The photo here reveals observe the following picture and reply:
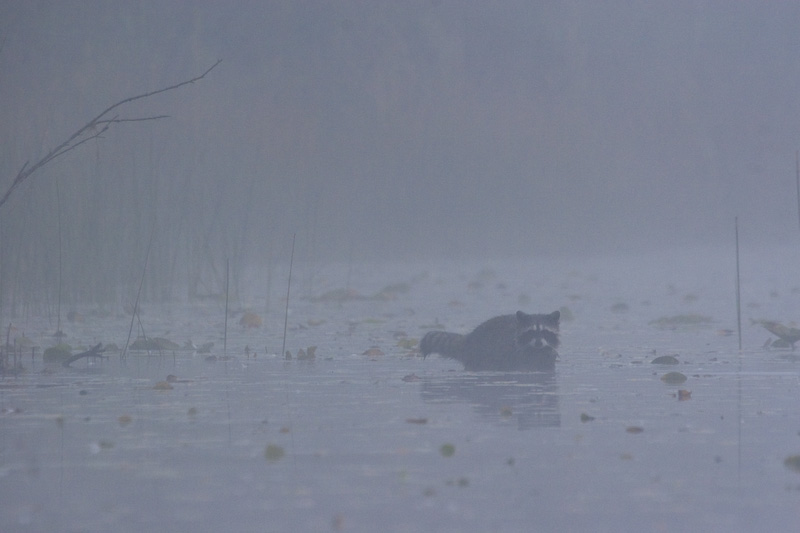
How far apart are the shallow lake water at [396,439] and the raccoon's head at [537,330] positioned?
390 mm

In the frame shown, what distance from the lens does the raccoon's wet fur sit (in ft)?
30.1

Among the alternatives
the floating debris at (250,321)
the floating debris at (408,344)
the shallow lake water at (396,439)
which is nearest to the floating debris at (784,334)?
the shallow lake water at (396,439)

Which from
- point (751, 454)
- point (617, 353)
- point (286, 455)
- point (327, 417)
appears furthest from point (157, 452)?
point (617, 353)

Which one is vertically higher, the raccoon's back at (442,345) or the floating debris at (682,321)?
the floating debris at (682,321)

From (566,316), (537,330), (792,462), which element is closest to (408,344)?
(537,330)

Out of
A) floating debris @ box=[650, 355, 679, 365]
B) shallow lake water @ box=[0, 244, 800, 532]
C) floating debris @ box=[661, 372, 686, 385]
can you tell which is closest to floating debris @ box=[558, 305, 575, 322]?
shallow lake water @ box=[0, 244, 800, 532]

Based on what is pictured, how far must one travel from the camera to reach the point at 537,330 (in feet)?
30.3

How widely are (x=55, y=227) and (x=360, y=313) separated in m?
4.64

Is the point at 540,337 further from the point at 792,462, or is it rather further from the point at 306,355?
the point at 792,462

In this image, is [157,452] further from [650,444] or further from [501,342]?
[501,342]

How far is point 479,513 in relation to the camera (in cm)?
379

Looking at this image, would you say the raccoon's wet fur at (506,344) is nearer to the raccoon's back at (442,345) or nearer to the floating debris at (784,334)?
the raccoon's back at (442,345)

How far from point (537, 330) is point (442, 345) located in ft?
3.69

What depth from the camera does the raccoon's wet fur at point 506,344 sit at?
30.1ft
